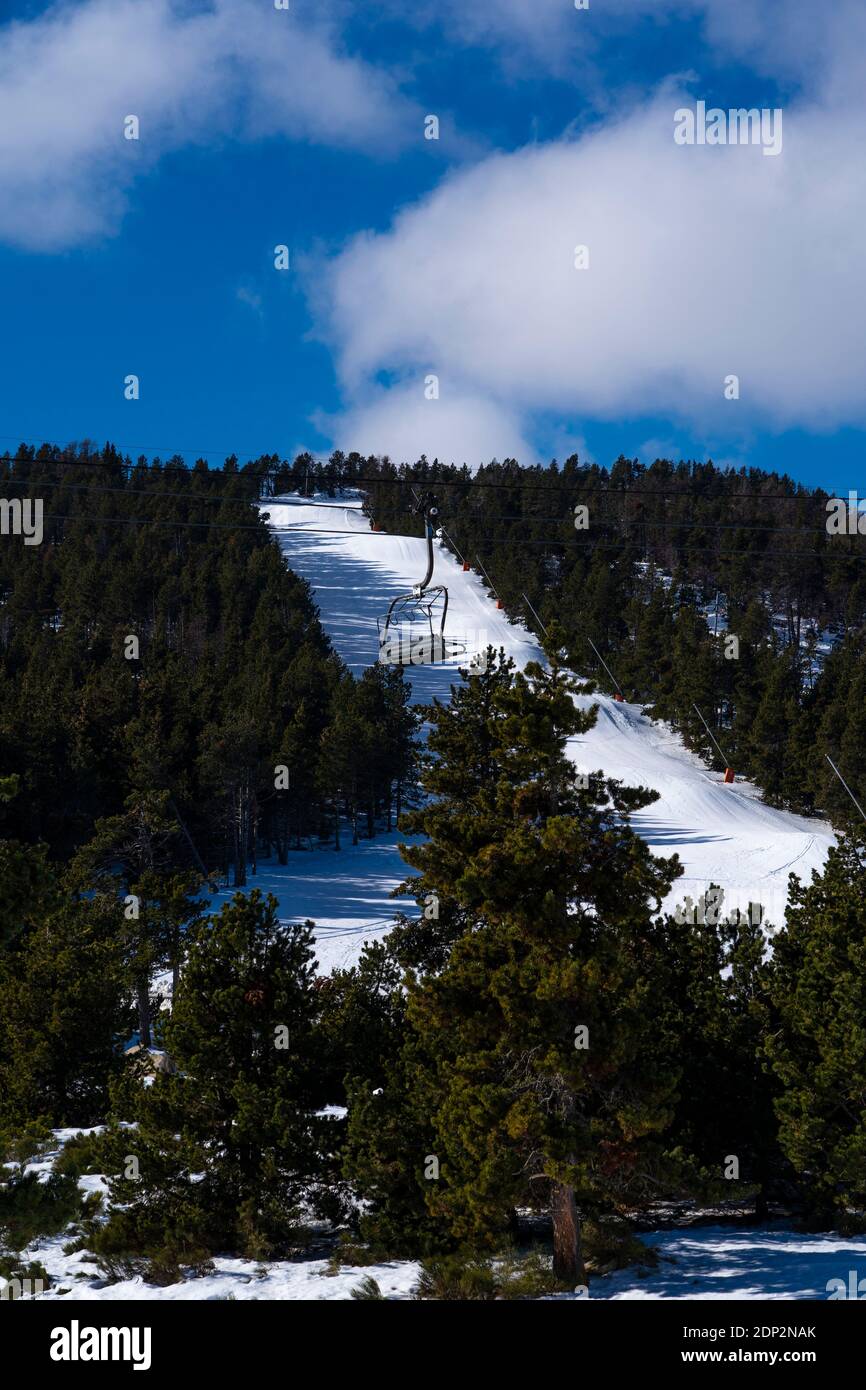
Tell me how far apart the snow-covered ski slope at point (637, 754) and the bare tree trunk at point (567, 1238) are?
23.9 feet

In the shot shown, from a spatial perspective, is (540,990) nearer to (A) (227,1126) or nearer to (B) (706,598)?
(A) (227,1126)

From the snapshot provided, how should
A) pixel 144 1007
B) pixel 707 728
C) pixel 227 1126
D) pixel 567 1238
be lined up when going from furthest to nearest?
pixel 707 728, pixel 144 1007, pixel 227 1126, pixel 567 1238

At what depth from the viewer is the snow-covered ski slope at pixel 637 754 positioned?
157ft

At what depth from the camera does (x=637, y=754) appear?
7475 centimetres

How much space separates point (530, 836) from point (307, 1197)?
8.80 meters

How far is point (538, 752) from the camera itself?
1298 cm

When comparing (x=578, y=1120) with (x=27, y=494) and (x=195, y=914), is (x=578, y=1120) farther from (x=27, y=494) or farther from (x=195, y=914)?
(x=27, y=494)

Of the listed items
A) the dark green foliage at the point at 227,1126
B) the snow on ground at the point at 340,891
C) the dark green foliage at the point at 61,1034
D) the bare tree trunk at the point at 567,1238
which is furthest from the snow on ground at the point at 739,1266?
the snow on ground at the point at 340,891

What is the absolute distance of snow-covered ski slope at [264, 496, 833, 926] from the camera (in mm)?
47781

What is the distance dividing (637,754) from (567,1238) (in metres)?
62.7

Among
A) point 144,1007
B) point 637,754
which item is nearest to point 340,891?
point 144,1007

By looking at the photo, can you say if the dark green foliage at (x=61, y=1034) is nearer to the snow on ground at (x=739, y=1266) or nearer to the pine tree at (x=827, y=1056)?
the snow on ground at (x=739, y=1266)

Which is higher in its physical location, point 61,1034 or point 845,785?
point 845,785
